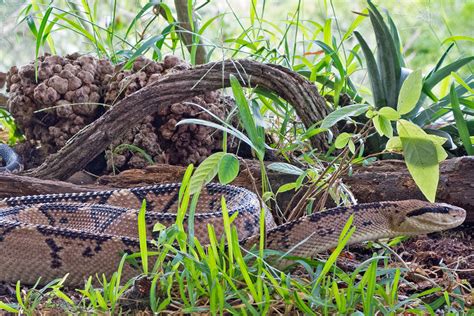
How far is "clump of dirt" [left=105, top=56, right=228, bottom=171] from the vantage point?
5.38 metres

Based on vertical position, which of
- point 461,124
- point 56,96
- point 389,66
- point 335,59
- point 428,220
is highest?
point 56,96

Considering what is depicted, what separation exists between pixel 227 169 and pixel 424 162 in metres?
0.90

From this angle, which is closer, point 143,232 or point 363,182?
point 143,232

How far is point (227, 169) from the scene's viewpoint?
296 centimetres

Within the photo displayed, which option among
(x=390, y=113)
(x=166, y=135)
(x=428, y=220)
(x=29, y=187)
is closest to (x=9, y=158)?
(x=29, y=187)

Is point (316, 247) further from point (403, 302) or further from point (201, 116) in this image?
point (201, 116)

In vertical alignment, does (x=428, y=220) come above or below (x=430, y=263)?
above

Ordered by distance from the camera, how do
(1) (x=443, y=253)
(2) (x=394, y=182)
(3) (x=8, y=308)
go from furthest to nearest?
(2) (x=394, y=182), (1) (x=443, y=253), (3) (x=8, y=308)

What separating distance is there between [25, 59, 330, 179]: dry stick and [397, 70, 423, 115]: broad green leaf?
193 cm

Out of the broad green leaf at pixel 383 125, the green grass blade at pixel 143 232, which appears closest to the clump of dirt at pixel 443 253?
the broad green leaf at pixel 383 125

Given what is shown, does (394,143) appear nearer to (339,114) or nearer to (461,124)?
(339,114)

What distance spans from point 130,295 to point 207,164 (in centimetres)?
69

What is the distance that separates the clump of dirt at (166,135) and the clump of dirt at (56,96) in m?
0.31

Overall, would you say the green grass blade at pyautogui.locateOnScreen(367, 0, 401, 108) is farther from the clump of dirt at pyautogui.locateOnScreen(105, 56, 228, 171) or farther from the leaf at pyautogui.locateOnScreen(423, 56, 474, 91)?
the clump of dirt at pyautogui.locateOnScreen(105, 56, 228, 171)
